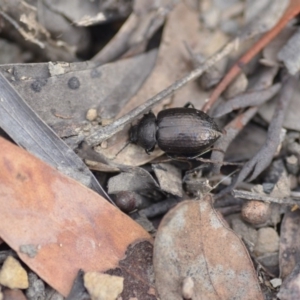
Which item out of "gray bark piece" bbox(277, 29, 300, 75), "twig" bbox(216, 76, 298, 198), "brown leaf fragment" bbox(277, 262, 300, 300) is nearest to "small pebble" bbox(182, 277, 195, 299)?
"brown leaf fragment" bbox(277, 262, 300, 300)

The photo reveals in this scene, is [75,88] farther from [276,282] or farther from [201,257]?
[276,282]

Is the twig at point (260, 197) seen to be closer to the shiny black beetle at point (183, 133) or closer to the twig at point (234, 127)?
the twig at point (234, 127)

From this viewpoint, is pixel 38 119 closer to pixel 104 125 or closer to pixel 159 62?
pixel 104 125

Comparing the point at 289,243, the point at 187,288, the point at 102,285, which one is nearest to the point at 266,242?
the point at 289,243

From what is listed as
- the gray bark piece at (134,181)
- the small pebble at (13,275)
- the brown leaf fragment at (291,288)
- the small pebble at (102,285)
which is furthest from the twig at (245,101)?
the small pebble at (13,275)

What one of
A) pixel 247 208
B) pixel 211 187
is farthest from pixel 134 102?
pixel 247 208

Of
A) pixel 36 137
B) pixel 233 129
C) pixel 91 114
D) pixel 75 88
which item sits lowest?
pixel 233 129
